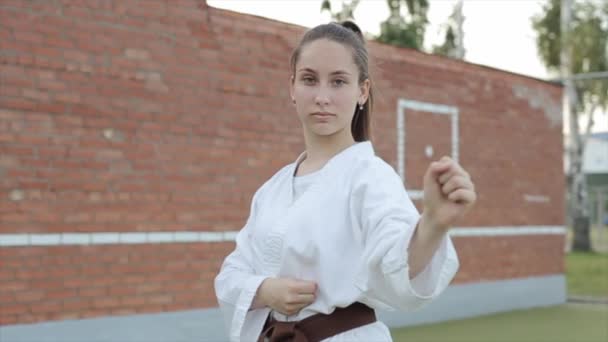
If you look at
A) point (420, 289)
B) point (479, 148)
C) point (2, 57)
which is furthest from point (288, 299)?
point (479, 148)

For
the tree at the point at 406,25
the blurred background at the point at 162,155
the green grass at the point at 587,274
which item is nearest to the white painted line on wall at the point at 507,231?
the blurred background at the point at 162,155

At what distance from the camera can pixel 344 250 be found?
196 cm

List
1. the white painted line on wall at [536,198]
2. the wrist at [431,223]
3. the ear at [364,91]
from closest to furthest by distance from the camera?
1. the wrist at [431,223]
2. the ear at [364,91]
3. the white painted line on wall at [536,198]

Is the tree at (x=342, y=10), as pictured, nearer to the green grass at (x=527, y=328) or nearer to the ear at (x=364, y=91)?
the green grass at (x=527, y=328)

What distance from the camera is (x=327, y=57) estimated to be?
2.11 m

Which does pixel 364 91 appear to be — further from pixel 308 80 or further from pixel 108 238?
pixel 108 238

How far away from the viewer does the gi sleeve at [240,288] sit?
2125 millimetres

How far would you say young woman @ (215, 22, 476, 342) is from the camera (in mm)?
1737

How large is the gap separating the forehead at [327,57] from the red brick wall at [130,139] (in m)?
2.93

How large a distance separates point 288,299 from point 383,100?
25.0 ft

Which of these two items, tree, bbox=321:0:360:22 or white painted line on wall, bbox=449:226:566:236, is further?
tree, bbox=321:0:360:22

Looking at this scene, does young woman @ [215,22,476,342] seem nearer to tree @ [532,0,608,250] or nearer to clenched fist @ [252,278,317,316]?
clenched fist @ [252,278,317,316]

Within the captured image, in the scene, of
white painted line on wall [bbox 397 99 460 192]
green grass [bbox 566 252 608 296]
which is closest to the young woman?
white painted line on wall [bbox 397 99 460 192]

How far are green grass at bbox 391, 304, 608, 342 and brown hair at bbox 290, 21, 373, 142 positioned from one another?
672 centimetres
